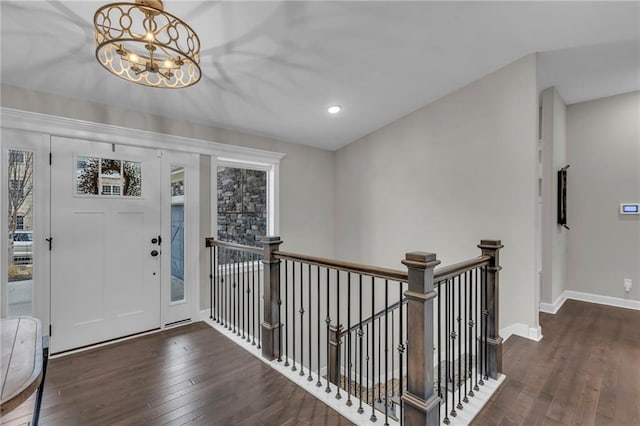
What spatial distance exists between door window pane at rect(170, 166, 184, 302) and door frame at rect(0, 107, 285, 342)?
16 cm

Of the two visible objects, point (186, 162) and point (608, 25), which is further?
point (186, 162)

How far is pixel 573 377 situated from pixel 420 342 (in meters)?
1.74

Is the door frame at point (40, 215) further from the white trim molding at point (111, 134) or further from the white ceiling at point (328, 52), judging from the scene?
the white ceiling at point (328, 52)

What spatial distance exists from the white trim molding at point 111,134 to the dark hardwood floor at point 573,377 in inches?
141

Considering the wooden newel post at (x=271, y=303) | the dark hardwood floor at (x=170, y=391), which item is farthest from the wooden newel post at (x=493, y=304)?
→ the wooden newel post at (x=271, y=303)

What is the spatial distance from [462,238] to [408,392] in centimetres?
239

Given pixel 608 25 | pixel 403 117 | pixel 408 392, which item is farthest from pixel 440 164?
pixel 408 392

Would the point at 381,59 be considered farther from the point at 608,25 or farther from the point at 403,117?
the point at 608,25

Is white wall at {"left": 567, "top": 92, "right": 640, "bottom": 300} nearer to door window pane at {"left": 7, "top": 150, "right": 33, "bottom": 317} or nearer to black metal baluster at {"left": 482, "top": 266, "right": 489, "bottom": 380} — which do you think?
black metal baluster at {"left": 482, "top": 266, "right": 489, "bottom": 380}

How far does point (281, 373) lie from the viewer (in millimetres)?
2426

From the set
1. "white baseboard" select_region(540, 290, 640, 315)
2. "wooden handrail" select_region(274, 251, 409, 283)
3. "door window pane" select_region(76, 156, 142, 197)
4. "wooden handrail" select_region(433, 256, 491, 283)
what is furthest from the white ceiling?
"white baseboard" select_region(540, 290, 640, 315)

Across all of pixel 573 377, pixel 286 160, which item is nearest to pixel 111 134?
pixel 286 160

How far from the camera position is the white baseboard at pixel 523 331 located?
306 centimetres

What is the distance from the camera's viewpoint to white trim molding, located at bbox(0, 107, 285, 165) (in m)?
2.58
